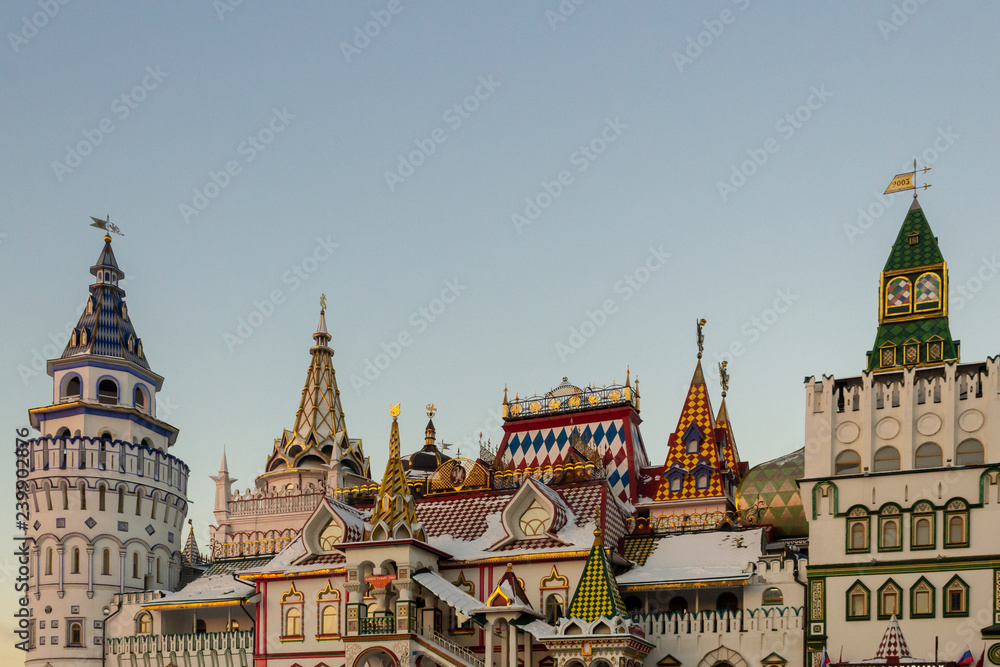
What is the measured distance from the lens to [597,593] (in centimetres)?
4272

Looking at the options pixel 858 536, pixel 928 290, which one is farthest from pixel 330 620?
pixel 928 290

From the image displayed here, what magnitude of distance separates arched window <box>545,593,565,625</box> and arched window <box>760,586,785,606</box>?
6764 mm

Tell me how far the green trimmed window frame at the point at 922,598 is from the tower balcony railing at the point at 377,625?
16709 mm

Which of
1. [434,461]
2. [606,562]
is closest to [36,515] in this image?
[434,461]

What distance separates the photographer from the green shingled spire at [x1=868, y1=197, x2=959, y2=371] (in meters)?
44.9

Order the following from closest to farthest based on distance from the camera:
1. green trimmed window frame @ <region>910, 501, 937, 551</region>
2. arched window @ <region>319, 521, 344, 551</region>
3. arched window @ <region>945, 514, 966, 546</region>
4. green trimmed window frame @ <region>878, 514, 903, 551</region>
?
arched window @ <region>945, 514, 966, 546</region>, green trimmed window frame @ <region>910, 501, 937, 551</region>, green trimmed window frame @ <region>878, 514, 903, 551</region>, arched window @ <region>319, 521, 344, 551</region>

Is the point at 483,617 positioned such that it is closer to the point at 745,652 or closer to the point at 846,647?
the point at 745,652

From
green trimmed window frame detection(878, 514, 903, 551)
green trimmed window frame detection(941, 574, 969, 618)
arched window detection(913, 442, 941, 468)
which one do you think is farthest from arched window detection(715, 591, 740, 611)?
arched window detection(913, 442, 941, 468)

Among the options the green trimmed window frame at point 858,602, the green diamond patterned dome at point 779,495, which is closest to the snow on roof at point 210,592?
the green diamond patterned dome at point 779,495

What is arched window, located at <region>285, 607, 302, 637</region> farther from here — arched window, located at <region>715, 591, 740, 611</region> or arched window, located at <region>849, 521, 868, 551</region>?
arched window, located at <region>849, 521, 868, 551</region>

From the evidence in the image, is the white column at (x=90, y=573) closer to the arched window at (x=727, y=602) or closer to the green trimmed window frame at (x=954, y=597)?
the arched window at (x=727, y=602)

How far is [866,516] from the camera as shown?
4322cm

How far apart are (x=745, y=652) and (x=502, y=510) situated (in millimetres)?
10335

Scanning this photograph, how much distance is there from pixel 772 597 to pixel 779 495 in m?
5.31
